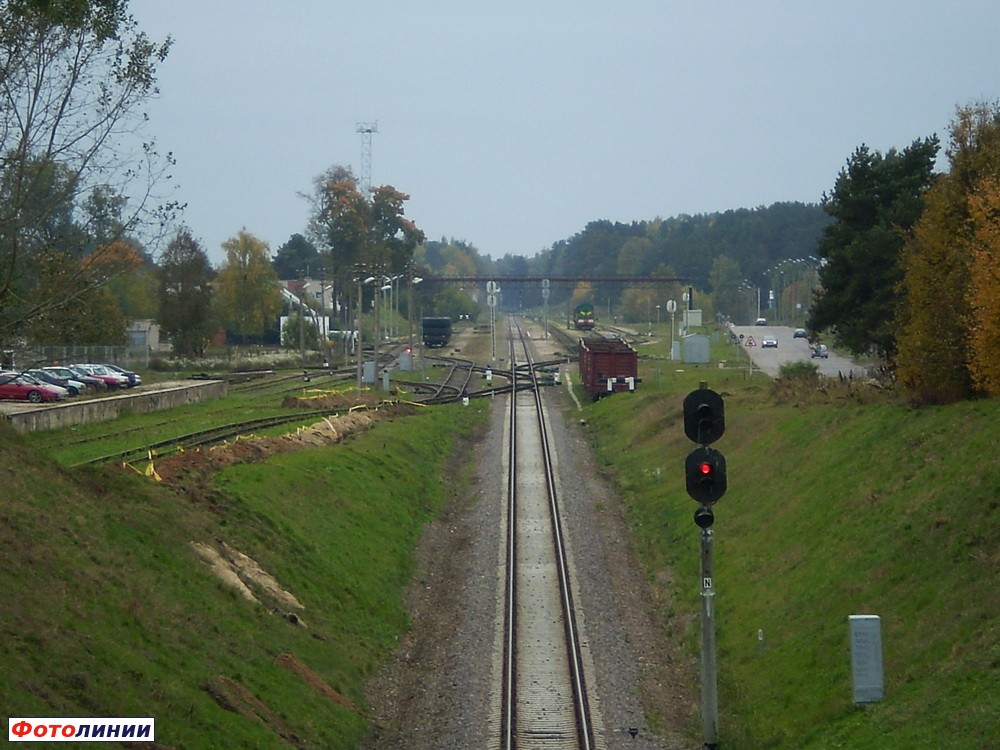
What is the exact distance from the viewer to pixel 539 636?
21.4 metres

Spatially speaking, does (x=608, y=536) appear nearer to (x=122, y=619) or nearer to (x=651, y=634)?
(x=651, y=634)

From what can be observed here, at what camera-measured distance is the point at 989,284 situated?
2622cm

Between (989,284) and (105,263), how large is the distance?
18205 millimetres

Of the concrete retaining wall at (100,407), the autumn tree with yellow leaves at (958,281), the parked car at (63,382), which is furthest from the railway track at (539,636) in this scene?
the parked car at (63,382)

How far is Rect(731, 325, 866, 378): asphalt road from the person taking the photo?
6688 centimetres

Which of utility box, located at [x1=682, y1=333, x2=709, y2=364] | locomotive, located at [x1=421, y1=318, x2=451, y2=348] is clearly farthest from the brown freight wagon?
locomotive, located at [x1=421, y1=318, x2=451, y2=348]

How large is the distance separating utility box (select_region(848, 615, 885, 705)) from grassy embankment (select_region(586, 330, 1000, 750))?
0.19 meters

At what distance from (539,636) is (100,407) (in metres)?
24.8

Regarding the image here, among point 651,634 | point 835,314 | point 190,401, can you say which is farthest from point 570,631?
point 190,401

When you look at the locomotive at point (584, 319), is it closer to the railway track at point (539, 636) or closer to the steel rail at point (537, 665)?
the railway track at point (539, 636)

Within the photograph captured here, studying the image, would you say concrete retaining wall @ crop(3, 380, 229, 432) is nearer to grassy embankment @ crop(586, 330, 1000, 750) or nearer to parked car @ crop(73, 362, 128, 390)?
parked car @ crop(73, 362, 128, 390)

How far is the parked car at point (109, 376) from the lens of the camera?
57.7 meters

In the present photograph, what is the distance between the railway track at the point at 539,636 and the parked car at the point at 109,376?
26.2m

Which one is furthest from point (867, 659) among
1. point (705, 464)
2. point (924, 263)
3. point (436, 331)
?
point (436, 331)
